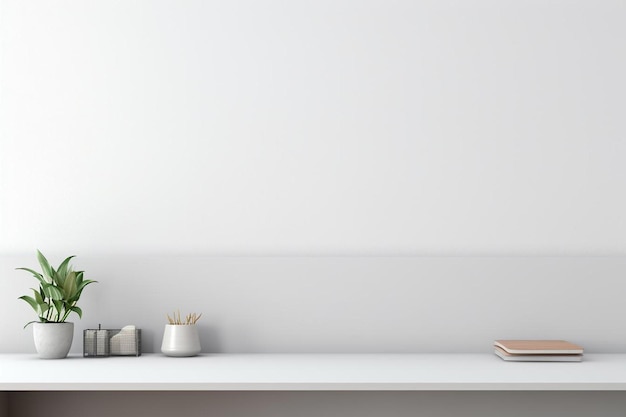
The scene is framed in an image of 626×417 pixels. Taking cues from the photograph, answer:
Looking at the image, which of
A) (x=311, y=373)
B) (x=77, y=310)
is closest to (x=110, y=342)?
(x=77, y=310)

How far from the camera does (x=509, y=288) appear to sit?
A: 202 centimetres

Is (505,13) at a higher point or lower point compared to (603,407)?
higher

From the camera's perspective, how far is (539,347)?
1.85 metres

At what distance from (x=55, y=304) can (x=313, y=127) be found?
88 cm

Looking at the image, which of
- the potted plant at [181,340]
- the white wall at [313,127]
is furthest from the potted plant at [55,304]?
the potted plant at [181,340]

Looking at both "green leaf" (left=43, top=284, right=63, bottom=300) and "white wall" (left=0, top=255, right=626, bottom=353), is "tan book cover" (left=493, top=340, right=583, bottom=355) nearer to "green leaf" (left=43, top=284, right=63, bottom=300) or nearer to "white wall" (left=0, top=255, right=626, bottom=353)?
"white wall" (left=0, top=255, right=626, bottom=353)

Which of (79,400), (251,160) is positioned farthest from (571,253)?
(79,400)

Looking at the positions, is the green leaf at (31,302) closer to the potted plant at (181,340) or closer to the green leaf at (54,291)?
the green leaf at (54,291)

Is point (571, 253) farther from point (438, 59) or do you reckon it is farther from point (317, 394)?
point (317, 394)

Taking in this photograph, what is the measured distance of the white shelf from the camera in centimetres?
155

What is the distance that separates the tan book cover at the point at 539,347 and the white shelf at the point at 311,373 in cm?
3

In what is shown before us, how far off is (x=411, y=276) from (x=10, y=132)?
1.26 m

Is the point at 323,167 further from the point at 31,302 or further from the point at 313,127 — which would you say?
the point at 31,302

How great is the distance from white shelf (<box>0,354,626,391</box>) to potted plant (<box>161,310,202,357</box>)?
0.02 meters
